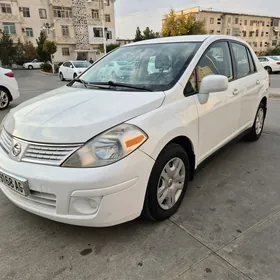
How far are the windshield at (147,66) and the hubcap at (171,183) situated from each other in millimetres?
704

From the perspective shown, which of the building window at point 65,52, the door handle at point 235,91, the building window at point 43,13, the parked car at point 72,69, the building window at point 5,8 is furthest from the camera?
the building window at point 65,52

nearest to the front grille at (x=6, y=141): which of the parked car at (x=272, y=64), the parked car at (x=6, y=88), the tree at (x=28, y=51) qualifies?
the parked car at (x=6, y=88)

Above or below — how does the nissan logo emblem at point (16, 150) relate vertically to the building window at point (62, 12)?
below

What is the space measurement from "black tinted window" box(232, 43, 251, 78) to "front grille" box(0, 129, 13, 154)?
2.72 metres

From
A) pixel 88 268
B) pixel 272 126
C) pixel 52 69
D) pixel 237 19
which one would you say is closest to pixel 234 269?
pixel 88 268

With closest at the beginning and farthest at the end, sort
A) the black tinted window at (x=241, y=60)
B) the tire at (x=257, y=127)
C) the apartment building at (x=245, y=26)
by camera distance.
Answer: the black tinted window at (x=241, y=60), the tire at (x=257, y=127), the apartment building at (x=245, y=26)

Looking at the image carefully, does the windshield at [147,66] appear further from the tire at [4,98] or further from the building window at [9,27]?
the building window at [9,27]

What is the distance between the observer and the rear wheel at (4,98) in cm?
745

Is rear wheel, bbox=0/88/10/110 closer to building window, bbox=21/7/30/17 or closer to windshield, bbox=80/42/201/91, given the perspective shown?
windshield, bbox=80/42/201/91

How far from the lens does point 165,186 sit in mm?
2248

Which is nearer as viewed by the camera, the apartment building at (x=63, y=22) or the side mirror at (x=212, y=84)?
the side mirror at (x=212, y=84)

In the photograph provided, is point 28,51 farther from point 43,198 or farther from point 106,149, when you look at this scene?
point 106,149

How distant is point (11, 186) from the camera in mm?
2021

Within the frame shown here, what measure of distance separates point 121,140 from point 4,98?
6.93 metres
